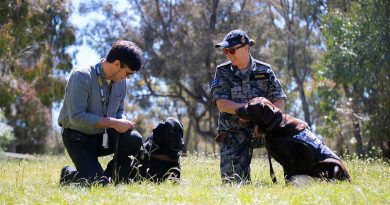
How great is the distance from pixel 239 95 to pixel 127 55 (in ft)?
4.56

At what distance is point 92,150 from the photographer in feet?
19.7

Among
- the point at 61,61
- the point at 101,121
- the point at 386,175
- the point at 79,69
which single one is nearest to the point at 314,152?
the point at 386,175

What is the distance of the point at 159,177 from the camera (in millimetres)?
6031

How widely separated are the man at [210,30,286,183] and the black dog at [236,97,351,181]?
0.92 metres

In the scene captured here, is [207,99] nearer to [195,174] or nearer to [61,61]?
[61,61]

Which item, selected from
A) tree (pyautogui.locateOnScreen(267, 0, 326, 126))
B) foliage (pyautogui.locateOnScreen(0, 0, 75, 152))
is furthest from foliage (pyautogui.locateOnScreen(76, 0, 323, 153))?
foliage (pyautogui.locateOnScreen(0, 0, 75, 152))

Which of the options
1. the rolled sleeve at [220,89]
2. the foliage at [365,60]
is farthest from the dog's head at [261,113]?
the foliage at [365,60]

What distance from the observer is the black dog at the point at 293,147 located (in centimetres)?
527

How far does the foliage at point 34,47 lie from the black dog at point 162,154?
1011 cm

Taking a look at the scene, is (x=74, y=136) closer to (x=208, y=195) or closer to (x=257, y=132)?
(x=257, y=132)

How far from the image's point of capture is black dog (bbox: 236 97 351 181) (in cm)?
527

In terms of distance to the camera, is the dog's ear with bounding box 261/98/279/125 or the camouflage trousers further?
the camouflage trousers

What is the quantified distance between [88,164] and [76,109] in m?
0.56

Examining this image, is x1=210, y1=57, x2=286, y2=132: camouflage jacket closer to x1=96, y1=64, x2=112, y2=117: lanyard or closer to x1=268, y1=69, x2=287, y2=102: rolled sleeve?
x1=268, y1=69, x2=287, y2=102: rolled sleeve
